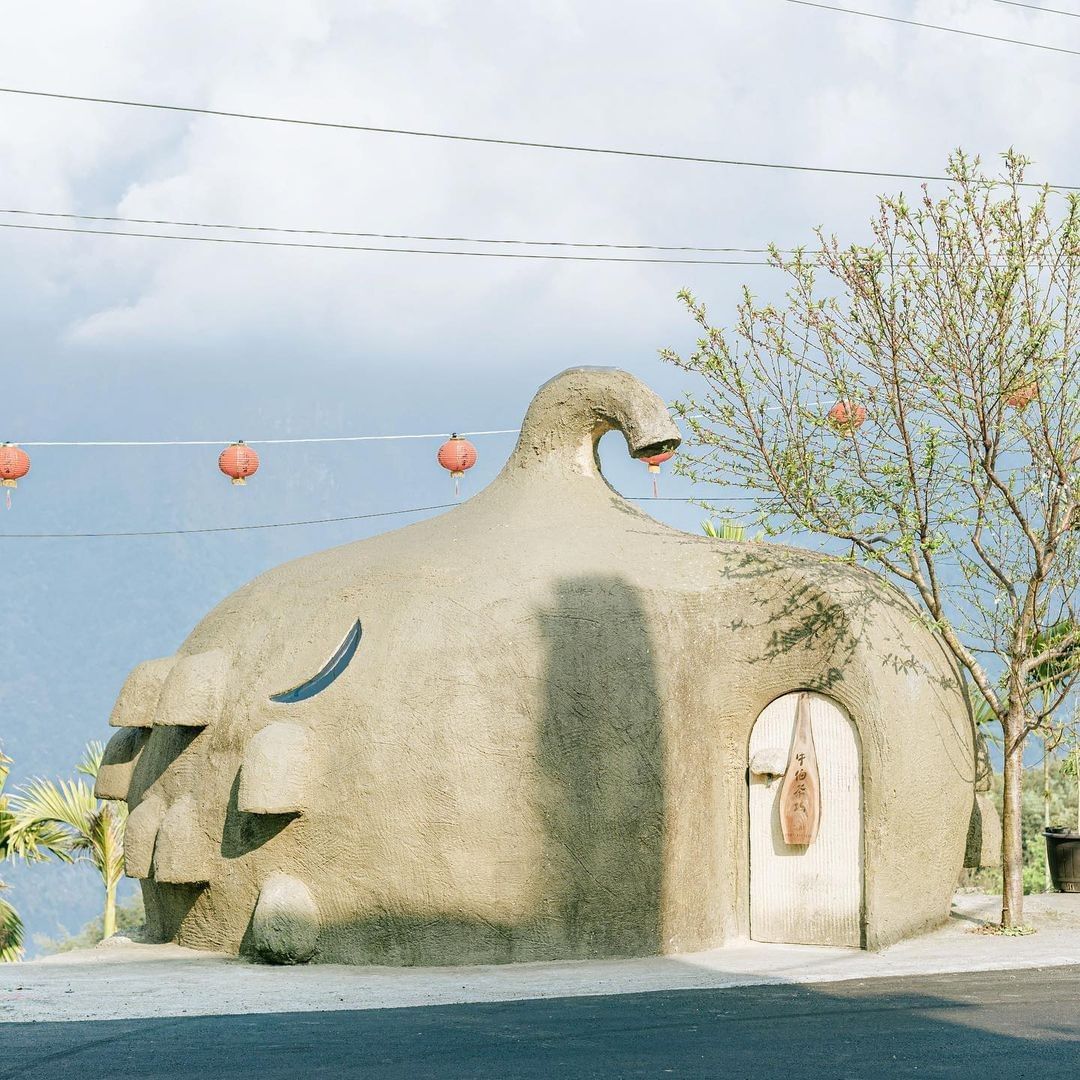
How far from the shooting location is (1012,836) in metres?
13.9

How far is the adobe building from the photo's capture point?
12086mm

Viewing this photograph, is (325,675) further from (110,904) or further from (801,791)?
(110,904)

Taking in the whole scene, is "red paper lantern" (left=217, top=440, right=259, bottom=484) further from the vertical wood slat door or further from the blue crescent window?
the vertical wood slat door

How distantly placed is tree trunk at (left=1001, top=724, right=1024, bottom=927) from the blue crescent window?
5874 mm

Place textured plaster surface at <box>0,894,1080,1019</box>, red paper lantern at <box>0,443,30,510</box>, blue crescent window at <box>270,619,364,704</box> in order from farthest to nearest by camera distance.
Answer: red paper lantern at <box>0,443,30,510</box>
blue crescent window at <box>270,619,364,704</box>
textured plaster surface at <box>0,894,1080,1019</box>

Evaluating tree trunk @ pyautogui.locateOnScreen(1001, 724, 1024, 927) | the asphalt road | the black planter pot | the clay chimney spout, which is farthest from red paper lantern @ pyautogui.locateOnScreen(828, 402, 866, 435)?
the black planter pot

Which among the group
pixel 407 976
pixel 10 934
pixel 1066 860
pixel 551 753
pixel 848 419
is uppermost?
pixel 848 419

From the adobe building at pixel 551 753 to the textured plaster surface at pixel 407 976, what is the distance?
30cm

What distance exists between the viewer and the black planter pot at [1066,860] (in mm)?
17344

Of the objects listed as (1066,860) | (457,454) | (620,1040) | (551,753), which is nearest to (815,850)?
(551,753)

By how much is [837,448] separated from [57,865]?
4848 inches

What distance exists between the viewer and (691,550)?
44.7 ft

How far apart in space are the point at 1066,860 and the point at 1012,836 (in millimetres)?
4026

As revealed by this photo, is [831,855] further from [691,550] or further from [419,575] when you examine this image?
[419,575]
